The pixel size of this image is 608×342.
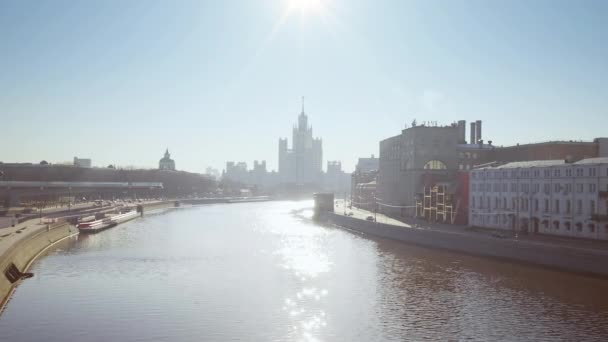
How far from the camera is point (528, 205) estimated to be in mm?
82625

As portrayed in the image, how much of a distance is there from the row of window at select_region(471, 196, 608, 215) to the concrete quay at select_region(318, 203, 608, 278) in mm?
4913

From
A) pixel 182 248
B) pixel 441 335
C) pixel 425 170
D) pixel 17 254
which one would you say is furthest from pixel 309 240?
pixel 441 335

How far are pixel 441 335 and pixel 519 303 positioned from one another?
13.1 metres

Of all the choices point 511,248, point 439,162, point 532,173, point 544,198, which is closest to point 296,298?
point 511,248

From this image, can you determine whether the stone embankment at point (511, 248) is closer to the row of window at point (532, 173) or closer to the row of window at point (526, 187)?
the row of window at point (526, 187)

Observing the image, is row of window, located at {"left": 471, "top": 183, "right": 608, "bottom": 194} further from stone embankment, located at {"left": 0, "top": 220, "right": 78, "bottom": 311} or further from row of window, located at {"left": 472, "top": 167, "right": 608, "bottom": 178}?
stone embankment, located at {"left": 0, "top": 220, "right": 78, "bottom": 311}

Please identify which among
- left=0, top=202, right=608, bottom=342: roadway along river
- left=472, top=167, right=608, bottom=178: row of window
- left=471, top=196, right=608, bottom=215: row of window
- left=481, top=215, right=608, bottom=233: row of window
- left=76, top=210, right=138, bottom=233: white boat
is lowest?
left=0, top=202, right=608, bottom=342: roadway along river

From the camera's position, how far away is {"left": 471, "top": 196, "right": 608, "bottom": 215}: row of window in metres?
73.1

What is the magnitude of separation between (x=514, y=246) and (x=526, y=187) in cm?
1732

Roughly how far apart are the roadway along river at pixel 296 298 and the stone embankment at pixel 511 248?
1835 mm

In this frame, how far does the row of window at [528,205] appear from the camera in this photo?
73.1 metres

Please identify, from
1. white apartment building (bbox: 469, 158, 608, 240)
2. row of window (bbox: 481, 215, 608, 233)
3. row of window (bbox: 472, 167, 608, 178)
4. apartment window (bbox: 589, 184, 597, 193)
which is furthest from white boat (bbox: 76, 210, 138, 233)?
apartment window (bbox: 589, 184, 597, 193)

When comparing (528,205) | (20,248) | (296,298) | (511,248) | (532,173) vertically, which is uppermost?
(532,173)

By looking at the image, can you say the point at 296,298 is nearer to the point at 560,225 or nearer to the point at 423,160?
the point at 560,225
